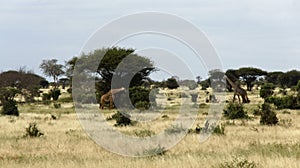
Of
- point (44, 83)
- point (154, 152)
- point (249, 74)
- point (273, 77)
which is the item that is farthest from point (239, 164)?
point (44, 83)

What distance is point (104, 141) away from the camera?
1684 centimetres

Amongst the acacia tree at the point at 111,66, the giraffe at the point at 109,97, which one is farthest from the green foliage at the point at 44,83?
the giraffe at the point at 109,97

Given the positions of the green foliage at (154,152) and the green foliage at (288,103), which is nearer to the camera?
the green foliage at (154,152)

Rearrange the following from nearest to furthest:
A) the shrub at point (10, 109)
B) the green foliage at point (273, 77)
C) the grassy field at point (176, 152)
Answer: the grassy field at point (176, 152)
the shrub at point (10, 109)
the green foliage at point (273, 77)

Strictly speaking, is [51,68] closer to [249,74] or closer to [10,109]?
[249,74]

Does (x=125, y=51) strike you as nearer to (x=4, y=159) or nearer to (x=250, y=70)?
(x=250, y=70)

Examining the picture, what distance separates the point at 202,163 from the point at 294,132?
9056 mm

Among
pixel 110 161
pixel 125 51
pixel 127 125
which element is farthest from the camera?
pixel 125 51

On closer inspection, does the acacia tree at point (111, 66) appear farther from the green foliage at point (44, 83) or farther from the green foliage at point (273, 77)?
the green foliage at point (44, 83)

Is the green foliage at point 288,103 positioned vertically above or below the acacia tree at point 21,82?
below

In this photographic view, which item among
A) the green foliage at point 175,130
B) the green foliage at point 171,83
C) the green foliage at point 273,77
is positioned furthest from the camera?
the green foliage at point 273,77

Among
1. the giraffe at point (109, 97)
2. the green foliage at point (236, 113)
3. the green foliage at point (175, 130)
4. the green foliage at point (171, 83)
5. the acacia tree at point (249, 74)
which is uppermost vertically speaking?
the acacia tree at point (249, 74)

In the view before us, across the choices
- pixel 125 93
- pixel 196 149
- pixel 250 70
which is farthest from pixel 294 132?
pixel 250 70

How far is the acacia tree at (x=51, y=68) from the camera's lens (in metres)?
105
